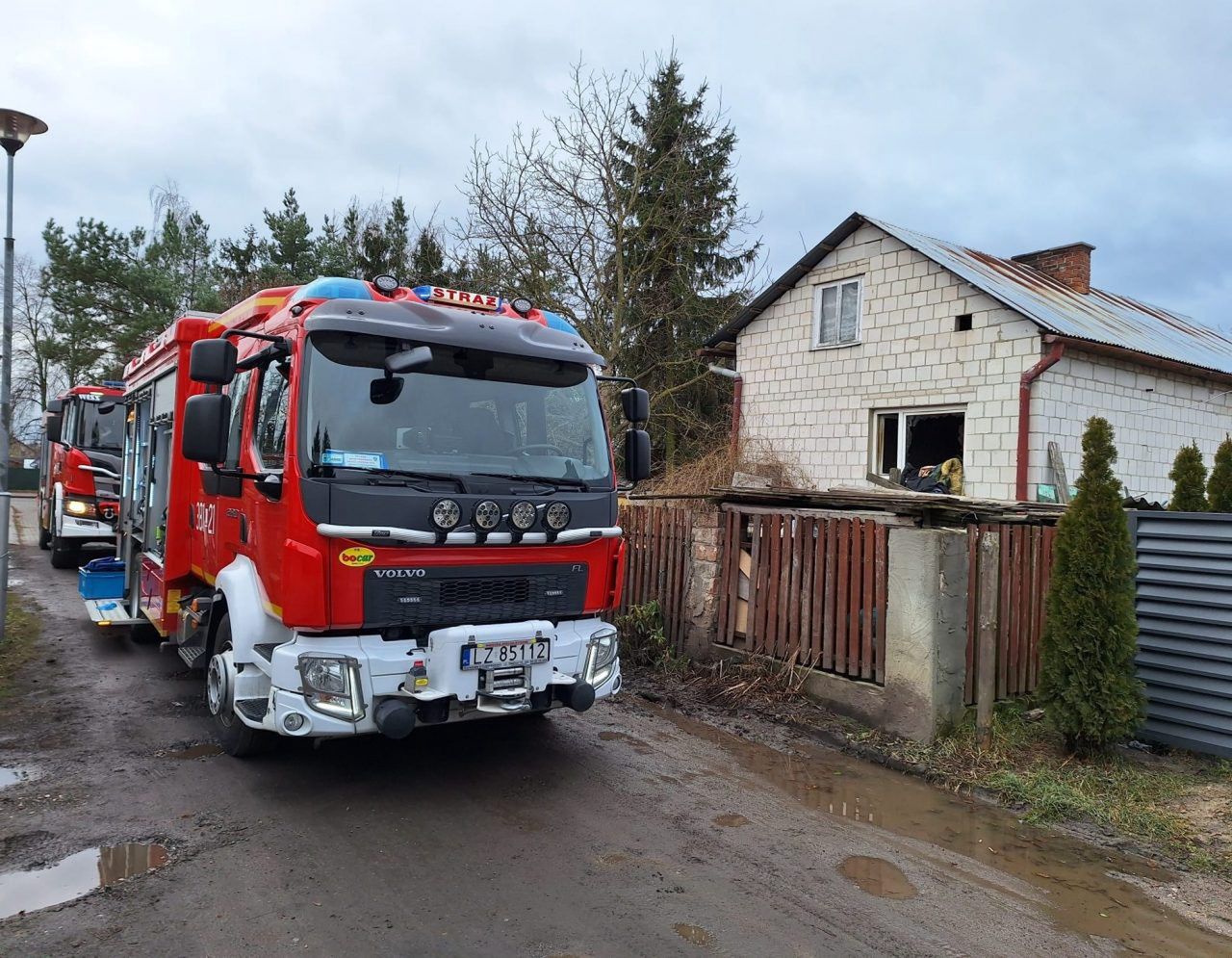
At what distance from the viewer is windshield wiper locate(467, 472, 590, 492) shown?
4.77m

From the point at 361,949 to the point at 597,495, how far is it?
8.91 ft

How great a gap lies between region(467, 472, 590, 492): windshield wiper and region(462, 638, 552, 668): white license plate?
2.99 ft

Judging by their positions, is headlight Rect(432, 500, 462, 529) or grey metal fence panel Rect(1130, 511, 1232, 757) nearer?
headlight Rect(432, 500, 462, 529)

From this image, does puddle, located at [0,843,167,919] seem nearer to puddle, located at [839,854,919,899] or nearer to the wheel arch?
the wheel arch

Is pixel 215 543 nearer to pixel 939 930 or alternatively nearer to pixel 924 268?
pixel 939 930

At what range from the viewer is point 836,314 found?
46.5 feet

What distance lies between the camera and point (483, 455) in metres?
4.84

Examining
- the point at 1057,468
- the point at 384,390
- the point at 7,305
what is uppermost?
the point at 7,305

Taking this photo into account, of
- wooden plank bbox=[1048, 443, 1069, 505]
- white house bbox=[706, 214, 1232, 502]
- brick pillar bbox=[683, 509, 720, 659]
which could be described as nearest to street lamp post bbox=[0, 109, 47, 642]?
brick pillar bbox=[683, 509, 720, 659]

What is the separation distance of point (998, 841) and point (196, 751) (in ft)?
15.5

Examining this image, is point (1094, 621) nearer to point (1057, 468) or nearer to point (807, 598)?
point (807, 598)

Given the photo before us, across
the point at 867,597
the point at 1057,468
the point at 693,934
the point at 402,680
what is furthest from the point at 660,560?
the point at 1057,468

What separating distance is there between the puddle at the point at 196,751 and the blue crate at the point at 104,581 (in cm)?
395

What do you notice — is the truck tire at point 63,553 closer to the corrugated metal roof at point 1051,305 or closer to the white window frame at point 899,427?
the corrugated metal roof at point 1051,305
